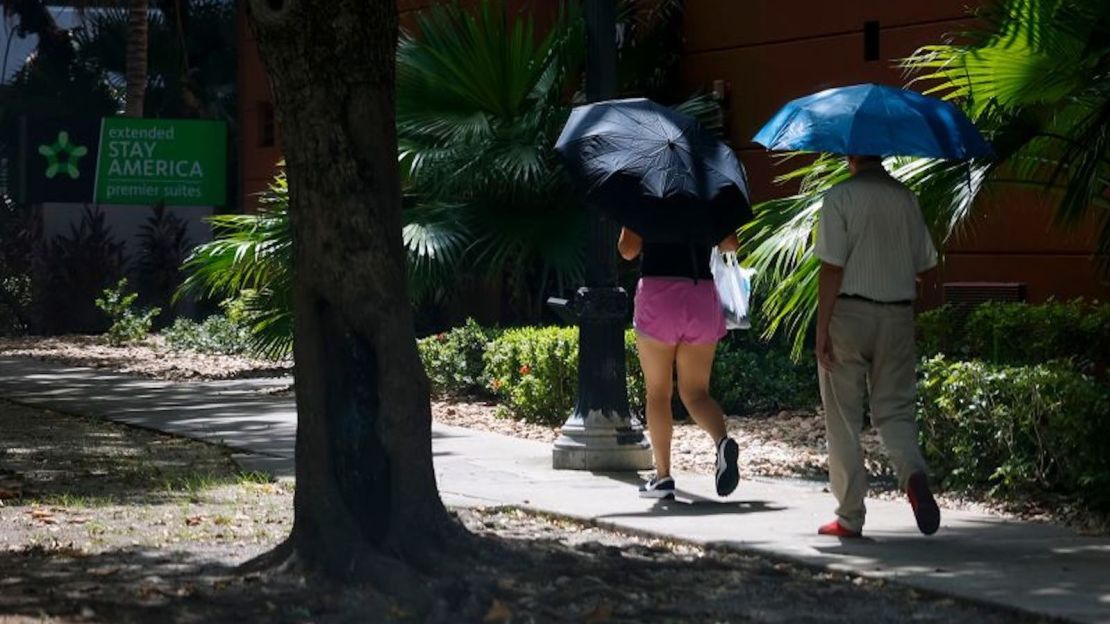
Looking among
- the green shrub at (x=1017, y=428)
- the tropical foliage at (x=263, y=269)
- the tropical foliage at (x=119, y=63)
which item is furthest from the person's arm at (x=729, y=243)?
the tropical foliage at (x=119, y=63)

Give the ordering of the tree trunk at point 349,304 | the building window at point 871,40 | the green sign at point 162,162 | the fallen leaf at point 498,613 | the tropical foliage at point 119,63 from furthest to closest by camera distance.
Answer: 1. the tropical foliage at point 119,63
2. the green sign at point 162,162
3. the building window at point 871,40
4. the tree trunk at point 349,304
5. the fallen leaf at point 498,613

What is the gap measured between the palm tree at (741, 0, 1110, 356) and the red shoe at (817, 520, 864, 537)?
1.90 meters

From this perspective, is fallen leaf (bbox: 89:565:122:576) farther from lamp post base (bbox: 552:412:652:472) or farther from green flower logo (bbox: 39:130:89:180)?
green flower logo (bbox: 39:130:89:180)

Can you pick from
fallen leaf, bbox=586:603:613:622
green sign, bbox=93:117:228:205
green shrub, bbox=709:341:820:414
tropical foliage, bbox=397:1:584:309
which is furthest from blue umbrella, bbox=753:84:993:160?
green sign, bbox=93:117:228:205

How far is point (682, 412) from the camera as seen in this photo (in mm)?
13242

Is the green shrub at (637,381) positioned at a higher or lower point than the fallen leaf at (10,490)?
higher

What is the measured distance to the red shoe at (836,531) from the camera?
8.06 m

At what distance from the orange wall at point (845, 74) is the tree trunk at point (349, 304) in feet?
20.7

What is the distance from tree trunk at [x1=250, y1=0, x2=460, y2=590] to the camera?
7012mm

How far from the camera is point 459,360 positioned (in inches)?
592

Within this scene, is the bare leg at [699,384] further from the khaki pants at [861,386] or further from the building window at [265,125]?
the building window at [265,125]

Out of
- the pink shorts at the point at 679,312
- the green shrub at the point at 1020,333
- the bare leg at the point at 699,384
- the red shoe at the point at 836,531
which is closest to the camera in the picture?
the red shoe at the point at 836,531

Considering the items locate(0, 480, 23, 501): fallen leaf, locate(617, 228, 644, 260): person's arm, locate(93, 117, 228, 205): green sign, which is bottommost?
locate(0, 480, 23, 501): fallen leaf

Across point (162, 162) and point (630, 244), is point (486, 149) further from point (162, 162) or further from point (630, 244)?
point (162, 162)
